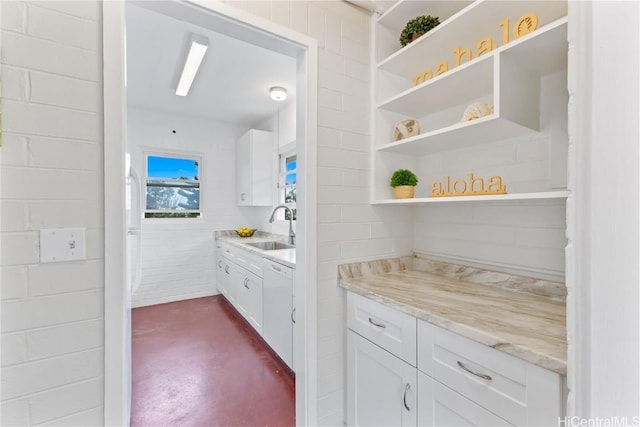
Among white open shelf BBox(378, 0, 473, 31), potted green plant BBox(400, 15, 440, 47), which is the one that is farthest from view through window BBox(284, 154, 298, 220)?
potted green plant BBox(400, 15, 440, 47)

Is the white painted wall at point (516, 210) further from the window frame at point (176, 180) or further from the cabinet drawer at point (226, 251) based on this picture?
the window frame at point (176, 180)

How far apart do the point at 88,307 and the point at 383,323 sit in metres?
1.17

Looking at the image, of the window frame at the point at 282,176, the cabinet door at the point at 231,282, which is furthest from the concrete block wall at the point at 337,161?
the window frame at the point at 282,176

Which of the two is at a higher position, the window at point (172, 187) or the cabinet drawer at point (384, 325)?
the window at point (172, 187)

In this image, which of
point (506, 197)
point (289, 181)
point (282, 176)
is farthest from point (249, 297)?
point (506, 197)

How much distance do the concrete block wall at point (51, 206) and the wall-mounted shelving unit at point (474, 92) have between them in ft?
4.40

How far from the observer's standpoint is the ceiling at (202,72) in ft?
6.75

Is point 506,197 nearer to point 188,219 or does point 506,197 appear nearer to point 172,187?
point 188,219

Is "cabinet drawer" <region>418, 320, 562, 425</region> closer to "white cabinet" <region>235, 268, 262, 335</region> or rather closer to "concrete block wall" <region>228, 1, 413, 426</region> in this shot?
"concrete block wall" <region>228, 1, 413, 426</region>

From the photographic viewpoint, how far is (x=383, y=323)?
1.27 metres

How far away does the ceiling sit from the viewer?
2057 millimetres

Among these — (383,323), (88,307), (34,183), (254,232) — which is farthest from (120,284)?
(254,232)

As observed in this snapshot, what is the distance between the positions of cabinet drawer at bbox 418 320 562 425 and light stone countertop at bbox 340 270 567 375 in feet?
0.15

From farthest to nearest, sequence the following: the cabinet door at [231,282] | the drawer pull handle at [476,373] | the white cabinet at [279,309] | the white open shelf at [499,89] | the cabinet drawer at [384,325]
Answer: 1. the cabinet door at [231,282]
2. the white cabinet at [279,309]
3. the cabinet drawer at [384,325]
4. the white open shelf at [499,89]
5. the drawer pull handle at [476,373]
